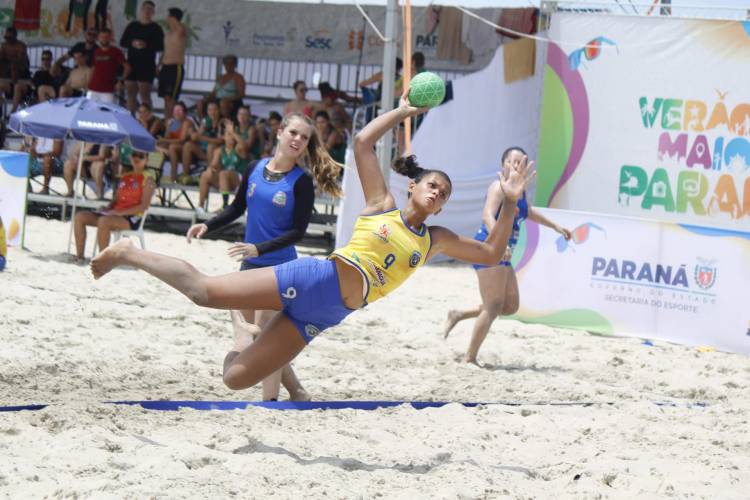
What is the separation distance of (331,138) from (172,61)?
12.1ft

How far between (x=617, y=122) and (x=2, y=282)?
7318 mm

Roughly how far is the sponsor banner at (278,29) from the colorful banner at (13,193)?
20.0 ft

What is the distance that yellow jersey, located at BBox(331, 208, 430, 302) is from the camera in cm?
487

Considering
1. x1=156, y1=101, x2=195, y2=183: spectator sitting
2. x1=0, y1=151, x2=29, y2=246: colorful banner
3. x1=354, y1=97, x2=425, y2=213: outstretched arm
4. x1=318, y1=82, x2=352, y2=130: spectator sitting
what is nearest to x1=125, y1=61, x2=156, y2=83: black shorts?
x1=156, y1=101, x2=195, y2=183: spectator sitting

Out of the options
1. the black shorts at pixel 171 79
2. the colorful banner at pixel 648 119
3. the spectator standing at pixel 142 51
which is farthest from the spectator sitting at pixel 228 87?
the colorful banner at pixel 648 119

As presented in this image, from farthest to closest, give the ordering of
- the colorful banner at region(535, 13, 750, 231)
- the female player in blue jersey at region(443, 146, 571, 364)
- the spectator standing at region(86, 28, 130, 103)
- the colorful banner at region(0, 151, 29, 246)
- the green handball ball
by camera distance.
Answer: the spectator standing at region(86, 28, 130, 103)
the colorful banner at region(535, 13, 750, 231)
the colorful banner at region(0, 151, 29, 246)
the female player in blue jersey at region(443, 146, 571, 364)
the green handball ball

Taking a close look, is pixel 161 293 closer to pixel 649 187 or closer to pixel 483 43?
A: pixel 649 187

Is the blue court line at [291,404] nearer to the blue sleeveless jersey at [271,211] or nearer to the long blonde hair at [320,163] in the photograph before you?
the blue sleeveless jersey at [271,211]

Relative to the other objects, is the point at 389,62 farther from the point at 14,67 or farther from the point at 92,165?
the point at 14,67

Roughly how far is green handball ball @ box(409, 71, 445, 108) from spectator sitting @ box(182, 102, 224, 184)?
391 inches

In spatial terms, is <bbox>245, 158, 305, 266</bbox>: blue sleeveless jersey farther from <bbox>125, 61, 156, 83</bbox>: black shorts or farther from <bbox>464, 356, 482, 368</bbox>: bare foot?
<bbox>125, 61, 156, 83</bbox>: black shorts

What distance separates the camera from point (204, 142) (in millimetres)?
15242

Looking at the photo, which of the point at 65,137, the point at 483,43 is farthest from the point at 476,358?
the point at 483,43

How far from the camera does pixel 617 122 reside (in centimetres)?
1281
